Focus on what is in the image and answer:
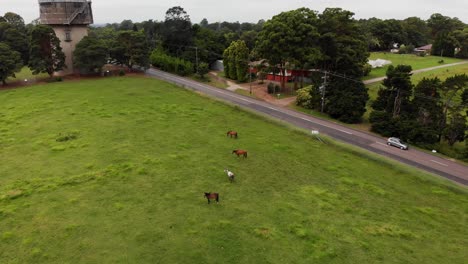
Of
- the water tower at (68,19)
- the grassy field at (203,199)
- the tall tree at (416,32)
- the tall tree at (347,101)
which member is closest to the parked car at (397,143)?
the grassy field at (203,199)

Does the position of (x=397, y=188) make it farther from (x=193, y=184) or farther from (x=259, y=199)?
(x=193, y=184)

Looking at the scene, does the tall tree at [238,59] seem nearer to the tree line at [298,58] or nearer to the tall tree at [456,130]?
the tree line at [298,58]

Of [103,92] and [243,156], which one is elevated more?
[103,92]

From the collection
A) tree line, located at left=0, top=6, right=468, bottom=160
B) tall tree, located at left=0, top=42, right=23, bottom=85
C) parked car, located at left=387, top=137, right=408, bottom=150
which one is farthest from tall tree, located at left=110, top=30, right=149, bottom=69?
parked car, located at left=387, top=137, right=408, bottom=150

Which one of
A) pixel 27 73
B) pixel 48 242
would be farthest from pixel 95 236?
pixel 27 73

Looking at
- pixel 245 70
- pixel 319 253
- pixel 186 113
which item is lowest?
pixel 319 253

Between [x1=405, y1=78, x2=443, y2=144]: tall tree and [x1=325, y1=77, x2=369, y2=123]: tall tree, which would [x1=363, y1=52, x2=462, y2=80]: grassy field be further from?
[x1=405, y1=78, x2=443, y2=144]: tall tree

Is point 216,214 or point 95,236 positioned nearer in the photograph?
point 95,236
